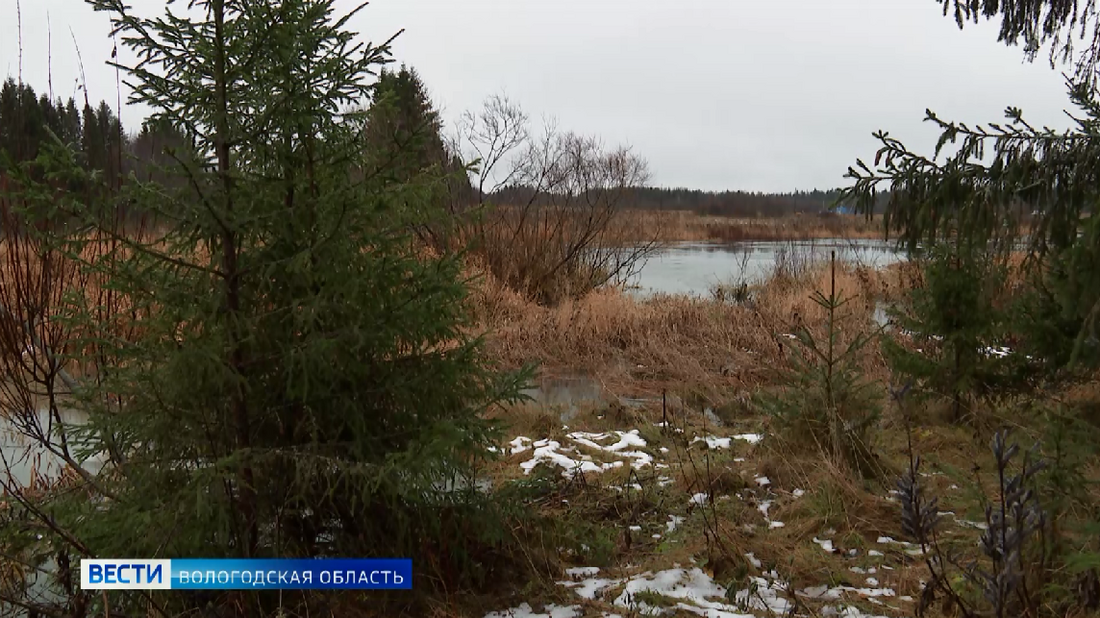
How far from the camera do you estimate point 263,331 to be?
2.89 m

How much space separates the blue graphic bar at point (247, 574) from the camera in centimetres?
281

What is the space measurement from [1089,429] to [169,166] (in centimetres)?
411

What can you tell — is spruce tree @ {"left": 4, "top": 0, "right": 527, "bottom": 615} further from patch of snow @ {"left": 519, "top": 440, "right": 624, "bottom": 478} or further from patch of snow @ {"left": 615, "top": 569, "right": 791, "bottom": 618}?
patch of snow @ {"left": 519, "top": 440, "right": 624, "bottom": 478}

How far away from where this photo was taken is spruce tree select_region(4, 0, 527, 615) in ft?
9.16

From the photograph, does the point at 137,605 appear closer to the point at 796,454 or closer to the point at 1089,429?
the point at 796,454

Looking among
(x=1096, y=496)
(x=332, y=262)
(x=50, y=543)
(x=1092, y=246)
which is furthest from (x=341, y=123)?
(x=1096, y=496)

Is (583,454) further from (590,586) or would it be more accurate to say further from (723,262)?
(723,262)

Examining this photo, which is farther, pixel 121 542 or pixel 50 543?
pixel 50 543

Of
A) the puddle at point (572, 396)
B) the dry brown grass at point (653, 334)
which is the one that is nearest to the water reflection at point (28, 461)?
the puddle at point (572, 396)

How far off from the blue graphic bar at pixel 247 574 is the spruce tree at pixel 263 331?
5 cm

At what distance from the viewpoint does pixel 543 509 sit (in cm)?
424

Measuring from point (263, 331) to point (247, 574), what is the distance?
97cm

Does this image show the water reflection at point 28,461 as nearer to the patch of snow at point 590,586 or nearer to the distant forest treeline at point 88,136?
the distant forest treeline at point 88,136

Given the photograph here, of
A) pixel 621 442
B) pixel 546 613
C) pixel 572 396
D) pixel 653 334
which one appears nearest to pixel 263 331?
pixel 546 613
